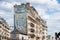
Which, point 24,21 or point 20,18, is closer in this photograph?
point 24,21

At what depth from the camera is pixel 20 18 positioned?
105750 millimetres

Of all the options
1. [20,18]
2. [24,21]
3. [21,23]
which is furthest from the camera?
[20,18]

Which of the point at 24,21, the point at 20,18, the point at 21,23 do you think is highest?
the point at 20,18

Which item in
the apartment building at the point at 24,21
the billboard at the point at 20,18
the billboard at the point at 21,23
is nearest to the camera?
the apartment building at the point at 24,21

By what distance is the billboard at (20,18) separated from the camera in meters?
104

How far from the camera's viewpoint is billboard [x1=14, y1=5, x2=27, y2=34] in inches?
4112

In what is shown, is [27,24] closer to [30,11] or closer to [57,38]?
[30,11]

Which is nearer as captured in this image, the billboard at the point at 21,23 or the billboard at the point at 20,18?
the billboard at the point at 21,23

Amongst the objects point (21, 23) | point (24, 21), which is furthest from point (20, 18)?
point (24, 21)

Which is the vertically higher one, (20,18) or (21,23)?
(20,18)

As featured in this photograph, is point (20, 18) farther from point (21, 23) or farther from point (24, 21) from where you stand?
point (24, 21)

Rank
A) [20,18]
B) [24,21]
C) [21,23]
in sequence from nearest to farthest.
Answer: [24,21] < [21,23] < [20,18]

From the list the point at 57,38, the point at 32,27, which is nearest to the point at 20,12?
the point at 32,27

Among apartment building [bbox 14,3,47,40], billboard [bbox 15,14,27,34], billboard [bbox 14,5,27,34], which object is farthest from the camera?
billboard [bbox 14,5,27,34]
